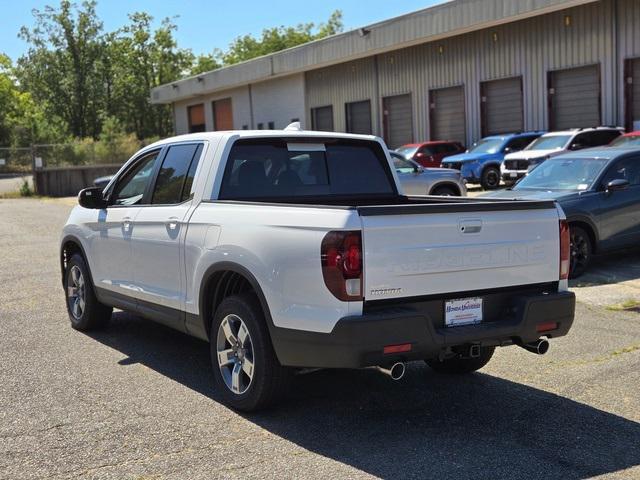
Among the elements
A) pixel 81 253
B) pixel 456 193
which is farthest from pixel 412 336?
pixel 456 193

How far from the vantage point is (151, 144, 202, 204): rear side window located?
6.12 m

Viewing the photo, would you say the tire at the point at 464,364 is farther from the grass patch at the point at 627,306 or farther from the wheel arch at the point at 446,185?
the wheel arch at the point at 446,185

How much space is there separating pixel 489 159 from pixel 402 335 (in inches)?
779

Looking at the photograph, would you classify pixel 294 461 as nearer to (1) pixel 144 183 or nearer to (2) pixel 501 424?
(2) pixel 501 424

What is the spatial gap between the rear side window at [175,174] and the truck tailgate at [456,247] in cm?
210

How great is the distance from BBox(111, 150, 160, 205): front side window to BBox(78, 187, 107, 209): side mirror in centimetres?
10

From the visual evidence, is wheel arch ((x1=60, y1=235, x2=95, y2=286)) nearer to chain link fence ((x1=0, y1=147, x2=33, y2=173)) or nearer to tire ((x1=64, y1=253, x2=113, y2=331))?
tire ((x1=64, y1=253, x2=113, y2=331))

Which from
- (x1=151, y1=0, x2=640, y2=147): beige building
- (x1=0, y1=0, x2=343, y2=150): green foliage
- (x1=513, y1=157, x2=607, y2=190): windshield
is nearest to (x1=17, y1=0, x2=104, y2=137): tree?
(x1=0, y1=0, x2=343, y2=150): green foliage

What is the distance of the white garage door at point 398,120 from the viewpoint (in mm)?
31844

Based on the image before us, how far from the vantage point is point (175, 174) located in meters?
6.30

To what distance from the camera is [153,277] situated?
6.23 m

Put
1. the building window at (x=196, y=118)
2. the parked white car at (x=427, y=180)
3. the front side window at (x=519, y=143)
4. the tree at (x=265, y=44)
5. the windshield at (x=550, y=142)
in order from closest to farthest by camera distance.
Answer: the parked white car at (x=427, y=180) < the windshield at (x=550, y=142) < the front side window at (x=519, y=143) < the building window at (x=196, y=118) < the tree at (x=265, y=44)

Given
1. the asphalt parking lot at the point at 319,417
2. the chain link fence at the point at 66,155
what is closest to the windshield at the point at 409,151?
the chain link fence at the point at 66,155

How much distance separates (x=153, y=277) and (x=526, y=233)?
2.93 meters
